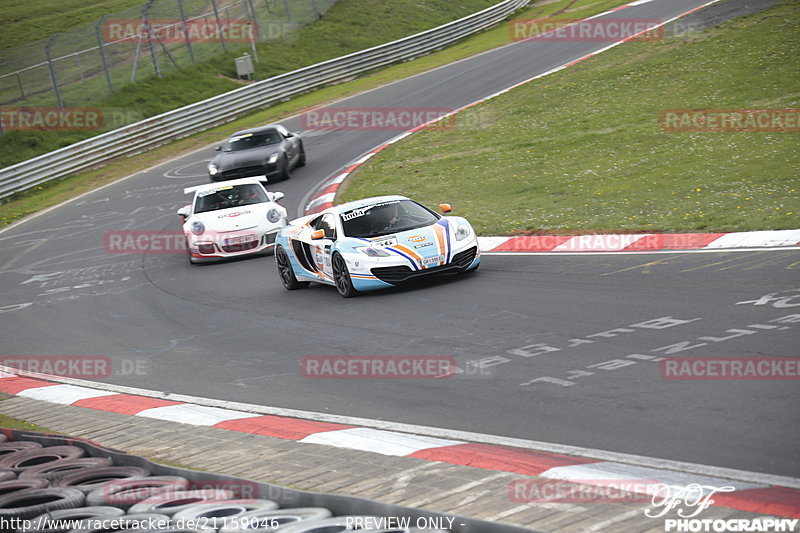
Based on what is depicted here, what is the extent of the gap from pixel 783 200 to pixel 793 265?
12.5 ft

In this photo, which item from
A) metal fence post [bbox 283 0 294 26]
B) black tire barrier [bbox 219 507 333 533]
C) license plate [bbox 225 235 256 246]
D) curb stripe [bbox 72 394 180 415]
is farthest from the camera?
metal fence post [bbox 283 0 294 26]

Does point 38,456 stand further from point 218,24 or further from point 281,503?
point 218,24

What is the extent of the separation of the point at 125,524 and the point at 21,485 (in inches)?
55.6

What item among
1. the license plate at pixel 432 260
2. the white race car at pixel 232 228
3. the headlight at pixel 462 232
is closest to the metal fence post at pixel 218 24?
the white race car at pixel 232 228

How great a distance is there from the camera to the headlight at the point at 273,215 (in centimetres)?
1750

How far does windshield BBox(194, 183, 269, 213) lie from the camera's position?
59.4 ft

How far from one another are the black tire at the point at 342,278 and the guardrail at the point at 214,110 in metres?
19.5

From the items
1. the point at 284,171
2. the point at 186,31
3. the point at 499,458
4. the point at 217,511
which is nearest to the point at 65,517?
the point at 217,511

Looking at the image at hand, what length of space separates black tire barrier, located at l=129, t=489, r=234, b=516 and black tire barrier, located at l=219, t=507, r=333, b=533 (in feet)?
1.68

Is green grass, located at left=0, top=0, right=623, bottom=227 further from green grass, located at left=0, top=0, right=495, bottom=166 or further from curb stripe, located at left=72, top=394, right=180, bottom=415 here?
curb stripe, located at left=72, top=394, right=180, bottom=415

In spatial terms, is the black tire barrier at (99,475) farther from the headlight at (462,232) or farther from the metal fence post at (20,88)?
the metal fence post at (20,88)

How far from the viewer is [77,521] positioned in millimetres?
5051

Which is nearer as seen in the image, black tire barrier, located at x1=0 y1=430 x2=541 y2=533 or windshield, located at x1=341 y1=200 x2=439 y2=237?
black tire barrier, located at x1=0 y1=430 x2=541 y2=533

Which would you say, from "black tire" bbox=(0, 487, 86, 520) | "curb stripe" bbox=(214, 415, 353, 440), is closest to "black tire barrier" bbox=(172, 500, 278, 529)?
"black tire" bbox=(0, 487, 86, 520)
